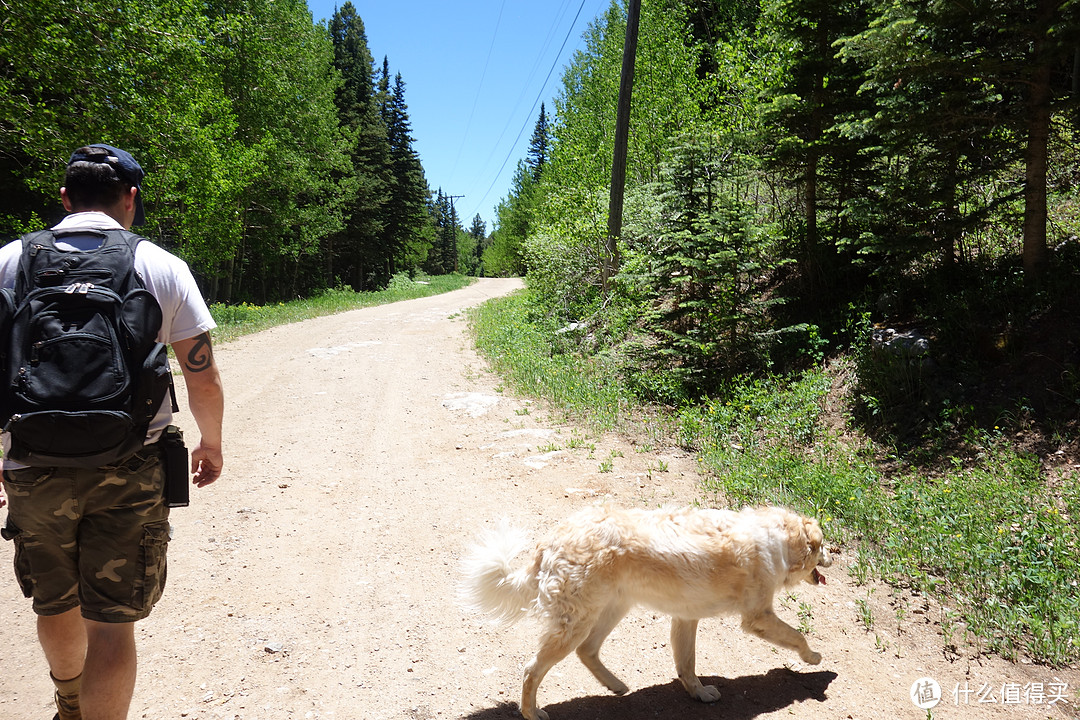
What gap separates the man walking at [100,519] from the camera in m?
2.42

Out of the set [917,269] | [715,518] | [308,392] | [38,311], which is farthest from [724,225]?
[38,311]

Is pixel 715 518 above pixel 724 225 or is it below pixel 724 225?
below

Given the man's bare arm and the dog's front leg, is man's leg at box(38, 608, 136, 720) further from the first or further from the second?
the dog's front leg

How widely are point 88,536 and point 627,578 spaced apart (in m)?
2.44

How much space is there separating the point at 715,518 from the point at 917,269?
25.3 feet

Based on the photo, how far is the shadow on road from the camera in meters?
3.35

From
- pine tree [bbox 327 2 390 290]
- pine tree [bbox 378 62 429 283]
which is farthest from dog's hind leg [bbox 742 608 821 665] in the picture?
pine tree [bbox 378 62 429 283]

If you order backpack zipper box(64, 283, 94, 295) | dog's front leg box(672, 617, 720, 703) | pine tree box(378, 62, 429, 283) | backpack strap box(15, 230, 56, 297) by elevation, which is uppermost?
pine tree box(378, 62, 429, 283)

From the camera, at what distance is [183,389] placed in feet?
33.1

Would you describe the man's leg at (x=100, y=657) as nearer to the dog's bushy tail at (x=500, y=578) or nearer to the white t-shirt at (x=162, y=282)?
the white t-shirt at (x=162, y=282)

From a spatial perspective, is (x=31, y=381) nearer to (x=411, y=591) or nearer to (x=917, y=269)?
(x=411, y=591)

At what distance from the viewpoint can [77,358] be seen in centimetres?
233

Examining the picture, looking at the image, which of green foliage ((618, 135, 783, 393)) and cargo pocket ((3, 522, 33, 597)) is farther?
green foliage ((618, 135, 783, 393))

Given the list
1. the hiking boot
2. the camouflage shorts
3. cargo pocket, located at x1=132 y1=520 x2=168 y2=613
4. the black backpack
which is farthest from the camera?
the hiking boot
